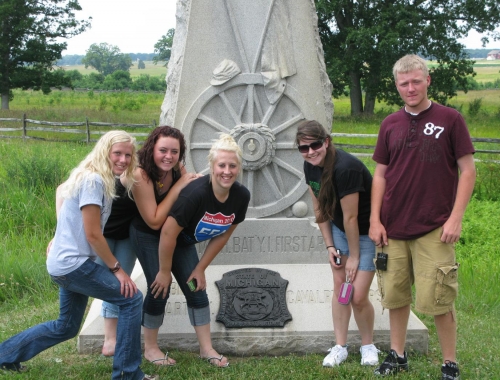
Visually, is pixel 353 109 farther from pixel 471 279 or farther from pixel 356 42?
pixel 471 279

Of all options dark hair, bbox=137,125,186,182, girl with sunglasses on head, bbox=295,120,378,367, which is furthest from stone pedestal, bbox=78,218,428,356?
dark hair, bbox=137,125,186,182

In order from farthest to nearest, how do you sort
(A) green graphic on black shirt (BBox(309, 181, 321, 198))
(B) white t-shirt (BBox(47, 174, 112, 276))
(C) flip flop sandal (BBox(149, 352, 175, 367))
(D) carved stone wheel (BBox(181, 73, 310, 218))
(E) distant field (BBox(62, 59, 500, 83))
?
(E) distant field (BBox(62, 59, 500, 83))
(D) carved stone wheel (BBox(181, 73, 310, 218))
(C) flip flop sandal (BBox(149, 352, 175, 367))
(A) green graphic on black shirt (BBox(309, 181, 321, 198))
(B) white t-shirt (BBox(47, 174, 112, 276))

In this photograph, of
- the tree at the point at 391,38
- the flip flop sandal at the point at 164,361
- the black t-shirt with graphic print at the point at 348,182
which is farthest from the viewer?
the tree at the point at 391,38

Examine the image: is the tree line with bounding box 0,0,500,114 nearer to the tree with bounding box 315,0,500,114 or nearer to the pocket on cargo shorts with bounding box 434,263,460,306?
the tree with bounding box 315,0,500,114

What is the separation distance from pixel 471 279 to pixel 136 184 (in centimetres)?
412

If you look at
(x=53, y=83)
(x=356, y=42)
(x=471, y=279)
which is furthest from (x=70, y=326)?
(x=53, y=83)

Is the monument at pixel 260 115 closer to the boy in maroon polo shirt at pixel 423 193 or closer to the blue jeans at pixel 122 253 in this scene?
the blue jeans at pixel 122 253

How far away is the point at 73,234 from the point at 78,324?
0.64 meters

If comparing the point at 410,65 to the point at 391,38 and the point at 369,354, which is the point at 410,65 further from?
the point at 391,38

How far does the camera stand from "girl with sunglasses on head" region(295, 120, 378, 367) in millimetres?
4145

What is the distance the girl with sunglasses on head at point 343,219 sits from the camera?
414 centimetres

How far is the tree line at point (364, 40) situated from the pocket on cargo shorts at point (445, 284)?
20.1 metres

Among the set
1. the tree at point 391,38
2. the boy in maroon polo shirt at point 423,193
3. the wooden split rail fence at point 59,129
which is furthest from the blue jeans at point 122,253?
the tree at point 391,38

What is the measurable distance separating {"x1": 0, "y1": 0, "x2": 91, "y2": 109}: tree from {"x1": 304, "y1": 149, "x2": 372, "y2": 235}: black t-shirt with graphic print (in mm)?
26349
